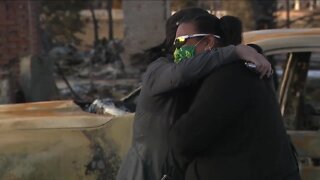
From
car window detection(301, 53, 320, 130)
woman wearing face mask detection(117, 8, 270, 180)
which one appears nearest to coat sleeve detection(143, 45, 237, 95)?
woman wearing face mask detection(117, 8, 270, 180)

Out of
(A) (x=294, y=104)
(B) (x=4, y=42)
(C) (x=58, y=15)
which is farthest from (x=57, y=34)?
(A) (x=294, y=104)

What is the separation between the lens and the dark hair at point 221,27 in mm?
2590

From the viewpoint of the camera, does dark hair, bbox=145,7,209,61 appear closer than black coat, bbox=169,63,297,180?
No

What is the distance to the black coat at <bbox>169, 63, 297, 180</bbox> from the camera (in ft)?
7.95

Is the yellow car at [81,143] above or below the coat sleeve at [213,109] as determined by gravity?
below

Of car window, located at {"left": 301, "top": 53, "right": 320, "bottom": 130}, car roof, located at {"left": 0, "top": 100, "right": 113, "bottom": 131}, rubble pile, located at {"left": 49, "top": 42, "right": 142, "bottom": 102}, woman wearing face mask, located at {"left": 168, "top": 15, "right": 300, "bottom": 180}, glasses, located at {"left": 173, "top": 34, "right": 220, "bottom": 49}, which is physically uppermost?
glasses, located at {"left": 173, "top": 34, "right": 220, "bottom": 49}

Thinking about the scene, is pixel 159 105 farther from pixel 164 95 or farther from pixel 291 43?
pixel 291 43

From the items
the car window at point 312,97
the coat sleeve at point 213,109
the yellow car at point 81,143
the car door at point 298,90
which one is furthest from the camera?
the car window at point 312,97

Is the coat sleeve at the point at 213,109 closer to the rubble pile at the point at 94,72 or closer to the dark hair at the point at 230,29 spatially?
the dark hair at the point at 230,29

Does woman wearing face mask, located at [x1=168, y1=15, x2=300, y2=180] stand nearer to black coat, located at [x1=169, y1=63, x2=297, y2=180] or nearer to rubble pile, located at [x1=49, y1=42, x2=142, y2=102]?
black coat, located at [x1=169, y1=63, x2=297, y2=180]

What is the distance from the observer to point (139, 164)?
2.82 metres

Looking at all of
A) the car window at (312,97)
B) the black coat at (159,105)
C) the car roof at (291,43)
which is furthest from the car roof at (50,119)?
the car window at (312,97)

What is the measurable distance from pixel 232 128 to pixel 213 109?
104 mm

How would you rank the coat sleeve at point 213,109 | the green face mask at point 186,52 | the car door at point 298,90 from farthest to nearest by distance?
the car door at point 298,90, the green face mask at point 186,52, the coat sleeve at point 213,109
